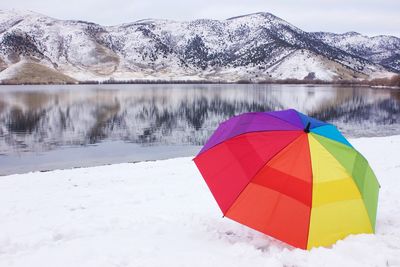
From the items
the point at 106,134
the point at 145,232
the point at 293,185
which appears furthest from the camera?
the point at 106,134

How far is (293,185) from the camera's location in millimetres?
6473

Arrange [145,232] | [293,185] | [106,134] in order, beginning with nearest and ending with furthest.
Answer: [293,185] → [145,232] → [106,134]

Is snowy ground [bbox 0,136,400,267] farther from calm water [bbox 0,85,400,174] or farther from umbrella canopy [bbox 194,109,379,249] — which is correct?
calm water [bbox 0,85,400,174]

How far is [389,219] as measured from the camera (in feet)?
28.0

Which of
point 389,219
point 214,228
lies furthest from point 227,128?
point 389,219

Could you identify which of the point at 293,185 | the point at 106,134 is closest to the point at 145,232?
the point at 293,185

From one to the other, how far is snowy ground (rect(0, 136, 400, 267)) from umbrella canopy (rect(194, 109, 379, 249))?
1.03 ft

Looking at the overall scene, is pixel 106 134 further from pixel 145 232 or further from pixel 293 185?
pixel 293 185

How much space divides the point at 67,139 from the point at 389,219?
33209 millimetres

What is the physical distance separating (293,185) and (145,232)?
323 cm

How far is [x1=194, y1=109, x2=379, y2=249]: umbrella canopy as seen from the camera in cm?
641

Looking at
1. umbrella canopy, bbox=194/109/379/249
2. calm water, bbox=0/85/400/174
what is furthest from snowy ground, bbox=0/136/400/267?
calm water, bbox=0/85/400/174

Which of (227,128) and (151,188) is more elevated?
(227,128)

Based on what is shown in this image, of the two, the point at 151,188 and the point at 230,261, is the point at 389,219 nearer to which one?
the point at 230,261
